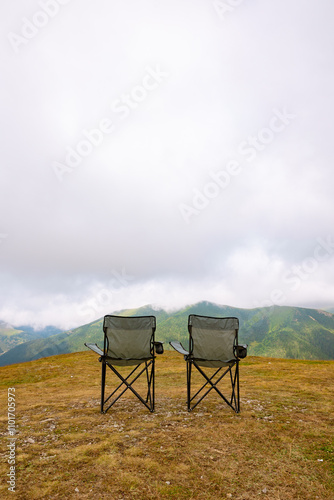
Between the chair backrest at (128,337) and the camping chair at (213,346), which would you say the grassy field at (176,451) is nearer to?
the camping chair at (213,346)

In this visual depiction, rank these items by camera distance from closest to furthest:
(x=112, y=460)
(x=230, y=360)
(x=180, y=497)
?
(x=180, y=497) → (x=112, y=460) → (x=230, y=360)

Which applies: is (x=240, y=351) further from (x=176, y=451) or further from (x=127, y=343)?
(x=176, y=451)

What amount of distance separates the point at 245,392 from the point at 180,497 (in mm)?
5444

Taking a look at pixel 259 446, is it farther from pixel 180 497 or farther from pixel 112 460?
pixel 112 460

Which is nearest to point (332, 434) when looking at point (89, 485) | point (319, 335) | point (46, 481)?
point (89, 485)

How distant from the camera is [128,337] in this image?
5875 millimetres

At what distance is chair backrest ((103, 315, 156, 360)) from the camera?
5.78 meters

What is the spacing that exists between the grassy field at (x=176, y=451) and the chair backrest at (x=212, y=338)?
1.15 meters

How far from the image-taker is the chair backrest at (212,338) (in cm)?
574

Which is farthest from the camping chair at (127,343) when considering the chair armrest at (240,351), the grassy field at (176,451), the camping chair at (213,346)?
the chair armrest at (240,351)

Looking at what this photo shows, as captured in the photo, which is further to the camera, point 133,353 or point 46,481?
point 133,353

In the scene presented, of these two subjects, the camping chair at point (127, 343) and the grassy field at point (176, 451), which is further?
the camping chair at point (127, 343)

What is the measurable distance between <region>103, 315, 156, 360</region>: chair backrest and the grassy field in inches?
47.9

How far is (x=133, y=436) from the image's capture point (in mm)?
4344
